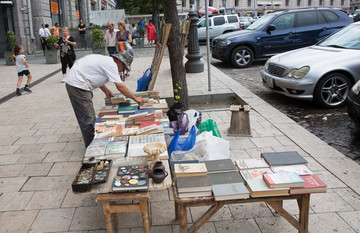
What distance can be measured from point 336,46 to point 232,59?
194 inches

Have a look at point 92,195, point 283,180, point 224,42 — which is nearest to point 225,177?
point 283,180

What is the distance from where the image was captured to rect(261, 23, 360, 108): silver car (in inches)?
247

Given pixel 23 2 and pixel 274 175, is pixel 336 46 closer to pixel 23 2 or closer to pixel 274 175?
pixel 274 175

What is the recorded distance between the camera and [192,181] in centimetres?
250

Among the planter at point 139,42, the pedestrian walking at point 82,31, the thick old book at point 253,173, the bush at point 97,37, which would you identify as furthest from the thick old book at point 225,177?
the pedestrian walking at point 82,31

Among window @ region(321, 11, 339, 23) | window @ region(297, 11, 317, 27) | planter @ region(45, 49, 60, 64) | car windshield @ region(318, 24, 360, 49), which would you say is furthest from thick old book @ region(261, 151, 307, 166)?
planter @ region(45, 49, 60, 64)

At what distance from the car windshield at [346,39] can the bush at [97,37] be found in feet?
36.2

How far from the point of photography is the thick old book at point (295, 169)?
Result: 266cm

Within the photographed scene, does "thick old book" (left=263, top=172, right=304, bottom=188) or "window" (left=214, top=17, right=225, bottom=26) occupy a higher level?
"window" (left=214, top=17, right=225, bottom=26)

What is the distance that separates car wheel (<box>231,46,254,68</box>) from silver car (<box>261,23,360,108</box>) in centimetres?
475

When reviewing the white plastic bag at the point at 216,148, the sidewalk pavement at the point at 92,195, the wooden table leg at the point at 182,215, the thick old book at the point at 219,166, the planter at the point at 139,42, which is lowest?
the sidewalk pavement at the point at 92,195

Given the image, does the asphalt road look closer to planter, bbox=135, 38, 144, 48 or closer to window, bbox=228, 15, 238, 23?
window, bbox=228, 15, 238, 23

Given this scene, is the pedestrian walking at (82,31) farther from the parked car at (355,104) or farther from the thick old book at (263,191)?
the thick old book at (263,191)

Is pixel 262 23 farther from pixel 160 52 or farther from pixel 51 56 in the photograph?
pixel 51 56
